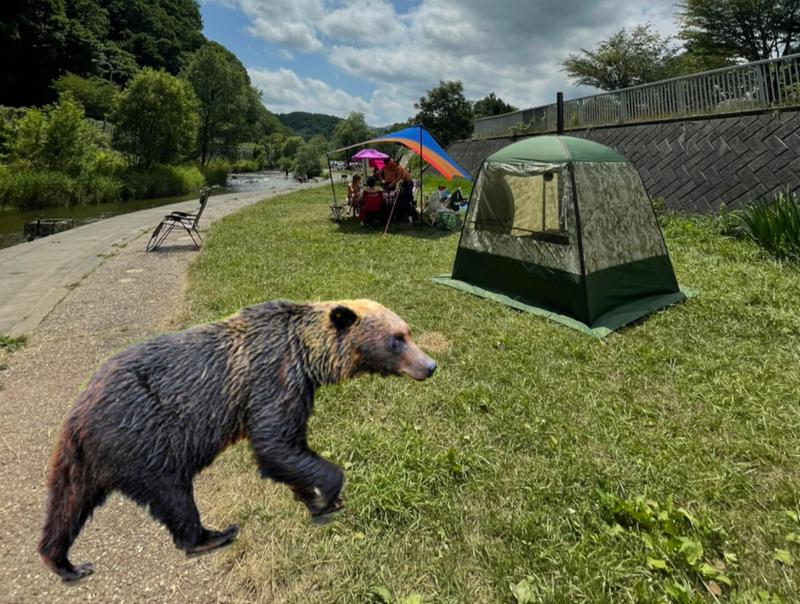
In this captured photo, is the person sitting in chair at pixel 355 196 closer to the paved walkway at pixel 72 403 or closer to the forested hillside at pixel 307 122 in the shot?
the paved walkway at pixel 72 403

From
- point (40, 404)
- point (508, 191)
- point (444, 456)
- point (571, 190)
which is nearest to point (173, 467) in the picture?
point (444, 456)

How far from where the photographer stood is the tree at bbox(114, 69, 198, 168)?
22672 millimetres

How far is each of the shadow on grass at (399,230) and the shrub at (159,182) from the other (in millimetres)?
17098

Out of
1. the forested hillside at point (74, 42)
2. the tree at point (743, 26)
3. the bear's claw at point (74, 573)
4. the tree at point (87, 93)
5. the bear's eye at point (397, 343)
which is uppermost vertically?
the forested hillside at point (74, 42)

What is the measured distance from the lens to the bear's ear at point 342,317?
0.88 metres

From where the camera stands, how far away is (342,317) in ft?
2.92

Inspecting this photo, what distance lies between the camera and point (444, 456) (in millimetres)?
2422

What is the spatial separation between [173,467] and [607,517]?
2017mm

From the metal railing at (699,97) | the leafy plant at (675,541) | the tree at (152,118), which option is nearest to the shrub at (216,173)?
the tree at (152,118)

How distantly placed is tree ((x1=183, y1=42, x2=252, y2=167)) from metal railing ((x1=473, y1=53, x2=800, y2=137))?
3069cm

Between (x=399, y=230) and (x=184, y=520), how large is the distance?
30.3 ft

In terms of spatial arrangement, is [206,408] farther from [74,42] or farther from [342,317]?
[74,42]

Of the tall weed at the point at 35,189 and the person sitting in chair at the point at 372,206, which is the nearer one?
the person sitting in chair at the point at 372,206

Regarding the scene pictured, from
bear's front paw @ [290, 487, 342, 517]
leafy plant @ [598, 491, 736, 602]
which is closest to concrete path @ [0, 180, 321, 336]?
bear's front paw @ [290, 487, 342, 517]
